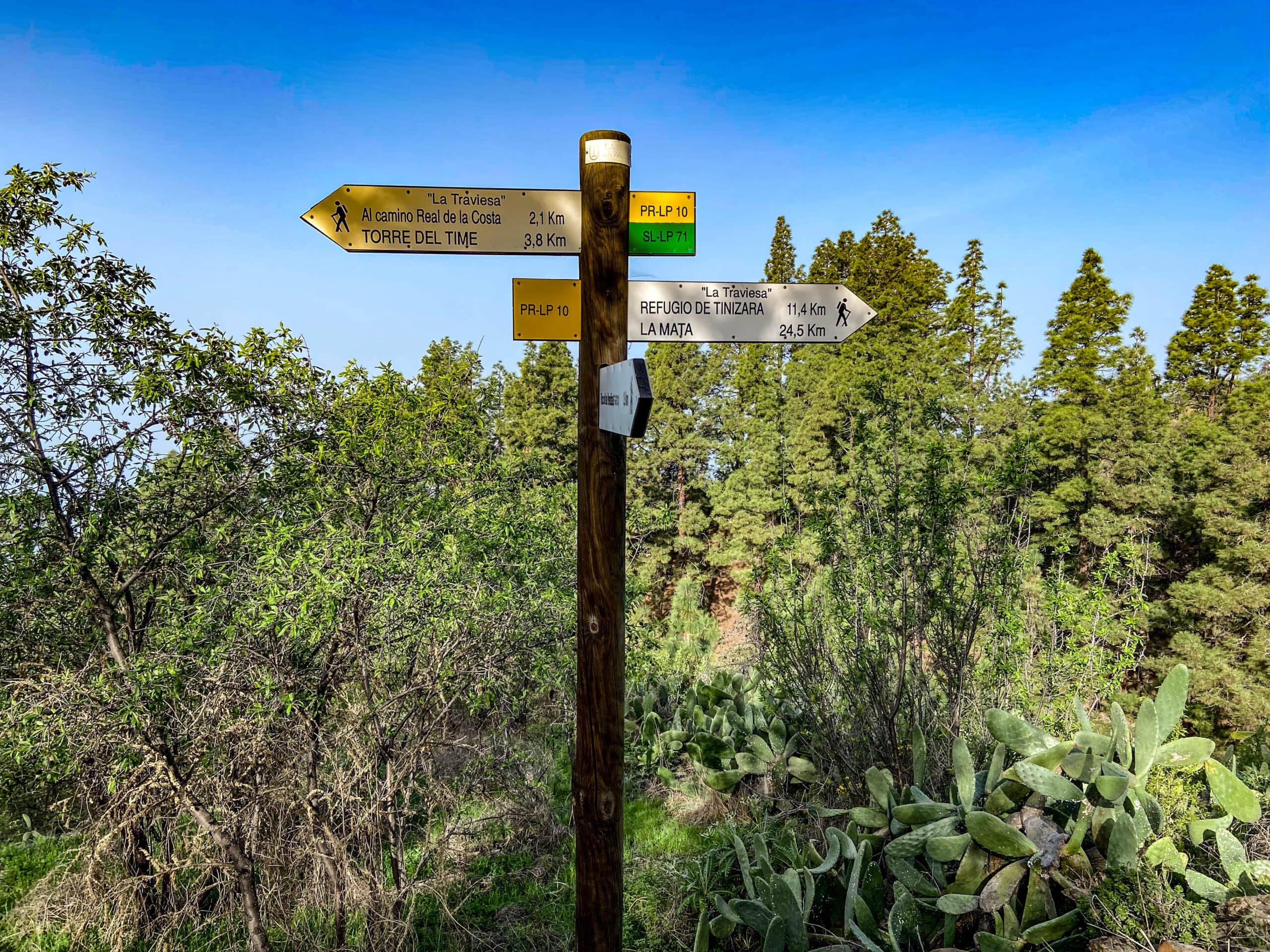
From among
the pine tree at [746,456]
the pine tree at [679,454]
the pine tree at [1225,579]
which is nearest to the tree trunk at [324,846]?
the pine tree at [746,456]

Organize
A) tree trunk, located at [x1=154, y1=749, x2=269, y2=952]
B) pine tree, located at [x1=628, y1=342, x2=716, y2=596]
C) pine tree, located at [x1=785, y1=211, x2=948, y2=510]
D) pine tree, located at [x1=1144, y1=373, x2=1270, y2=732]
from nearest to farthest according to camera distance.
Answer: tree trunk, located at [x1=154, y1=749, x2=269, y2=952], pine tree, located at [x1=1144, y1=373, x2=1270, y2=732], pine tree, located at [x1=785, y1=211, x2=948, y2=510], pine tree, located at [x1=628, y1=342, x2=716, y2=596]

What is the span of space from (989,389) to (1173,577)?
7579mm

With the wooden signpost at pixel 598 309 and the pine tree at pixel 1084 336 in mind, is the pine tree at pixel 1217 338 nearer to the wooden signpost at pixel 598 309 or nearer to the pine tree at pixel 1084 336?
the pine tree at pixel 1084 336

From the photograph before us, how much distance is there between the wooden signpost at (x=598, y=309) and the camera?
2.66 metres

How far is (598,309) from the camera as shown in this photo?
2.71 metres

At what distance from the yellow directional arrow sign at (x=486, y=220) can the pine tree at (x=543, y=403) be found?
1749 centimetres

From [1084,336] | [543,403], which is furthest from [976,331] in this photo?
[543,403]

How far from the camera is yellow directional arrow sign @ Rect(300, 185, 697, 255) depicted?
2.79 m

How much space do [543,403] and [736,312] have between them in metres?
19.4

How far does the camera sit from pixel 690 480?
2277cm

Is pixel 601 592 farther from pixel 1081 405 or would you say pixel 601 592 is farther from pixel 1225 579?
pixel 1081 405

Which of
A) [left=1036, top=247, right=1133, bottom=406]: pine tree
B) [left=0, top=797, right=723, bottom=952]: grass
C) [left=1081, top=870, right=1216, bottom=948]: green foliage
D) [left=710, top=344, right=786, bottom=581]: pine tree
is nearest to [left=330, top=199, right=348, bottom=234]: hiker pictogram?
[left=0, top=797, right=723, bottom=952]: grass

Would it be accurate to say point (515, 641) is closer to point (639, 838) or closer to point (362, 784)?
point (362, 784)

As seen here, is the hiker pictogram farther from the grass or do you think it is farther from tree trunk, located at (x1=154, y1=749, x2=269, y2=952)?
the grass
